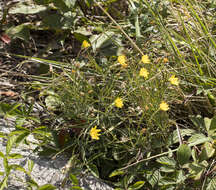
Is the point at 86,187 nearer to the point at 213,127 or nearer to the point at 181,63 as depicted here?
the point at 213,127

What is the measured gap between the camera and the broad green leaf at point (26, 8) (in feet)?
4.81

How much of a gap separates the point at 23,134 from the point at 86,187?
0.31 meters

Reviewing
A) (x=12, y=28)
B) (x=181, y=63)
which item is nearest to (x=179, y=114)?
(x=181, y=63)

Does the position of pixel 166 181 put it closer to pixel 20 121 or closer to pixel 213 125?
pixel 213 125

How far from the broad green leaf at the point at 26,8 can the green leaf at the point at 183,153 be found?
1.03 metres

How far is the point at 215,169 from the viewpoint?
3.24 ft

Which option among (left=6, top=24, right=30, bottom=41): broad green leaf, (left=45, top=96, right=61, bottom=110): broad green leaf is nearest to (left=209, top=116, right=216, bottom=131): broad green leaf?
(left=45, top=96, right=61, bottom=110): broad green leaf

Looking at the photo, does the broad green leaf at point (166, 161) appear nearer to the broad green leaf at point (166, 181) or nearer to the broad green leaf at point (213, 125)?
the broad green leaf at point (166, 181)

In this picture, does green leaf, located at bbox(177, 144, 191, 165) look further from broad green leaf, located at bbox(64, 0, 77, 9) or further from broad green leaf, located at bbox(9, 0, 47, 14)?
broad green leaf, located at bbox(9, 0, 47, 14)

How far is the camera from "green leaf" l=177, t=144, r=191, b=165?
38.3 inches

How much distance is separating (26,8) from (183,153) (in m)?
1.12

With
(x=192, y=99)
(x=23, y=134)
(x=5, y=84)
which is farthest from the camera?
(x=5, y=84)

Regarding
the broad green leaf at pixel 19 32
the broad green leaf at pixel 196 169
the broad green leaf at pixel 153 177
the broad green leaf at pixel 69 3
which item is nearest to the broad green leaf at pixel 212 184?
the broad green leaf at pixel 196 169

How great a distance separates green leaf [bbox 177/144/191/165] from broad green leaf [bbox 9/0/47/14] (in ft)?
3.39
